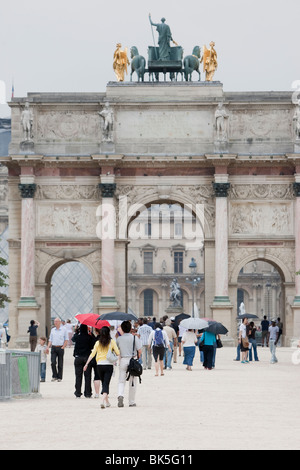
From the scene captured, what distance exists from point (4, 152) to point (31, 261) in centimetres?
6966

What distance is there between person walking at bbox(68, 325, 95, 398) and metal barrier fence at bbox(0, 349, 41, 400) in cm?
89

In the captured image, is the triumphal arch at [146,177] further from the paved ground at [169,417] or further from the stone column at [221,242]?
the paved ground at [169,417]

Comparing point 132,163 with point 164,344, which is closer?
point 164,344

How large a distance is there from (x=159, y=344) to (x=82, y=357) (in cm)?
825

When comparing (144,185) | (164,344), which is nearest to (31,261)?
(144,185)

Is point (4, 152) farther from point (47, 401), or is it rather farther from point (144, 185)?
point (47, 401)

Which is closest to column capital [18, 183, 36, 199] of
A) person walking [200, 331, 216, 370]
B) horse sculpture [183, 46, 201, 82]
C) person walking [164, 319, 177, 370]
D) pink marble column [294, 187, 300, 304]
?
horse sculpture [183, 46, 201, 82]

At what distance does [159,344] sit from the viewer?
32.4 meters

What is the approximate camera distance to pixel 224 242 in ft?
167

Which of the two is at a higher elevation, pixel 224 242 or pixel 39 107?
pixel 39 107

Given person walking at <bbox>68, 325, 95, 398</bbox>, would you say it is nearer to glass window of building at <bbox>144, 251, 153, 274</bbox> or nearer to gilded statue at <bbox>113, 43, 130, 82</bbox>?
gilded statue at <bbox>113, 43, 130, 82</bbox>

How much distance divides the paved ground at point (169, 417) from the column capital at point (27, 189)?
879 inches

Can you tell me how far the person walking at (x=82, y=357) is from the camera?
2406 cm

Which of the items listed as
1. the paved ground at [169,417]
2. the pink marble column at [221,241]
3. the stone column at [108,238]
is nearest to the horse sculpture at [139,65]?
the stone column at [108,238]
